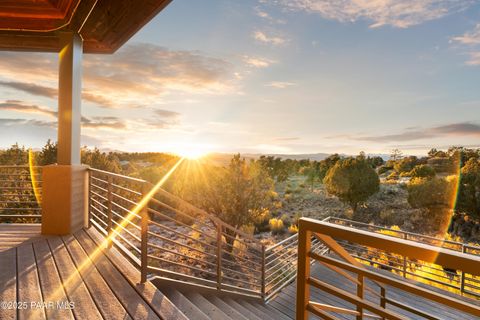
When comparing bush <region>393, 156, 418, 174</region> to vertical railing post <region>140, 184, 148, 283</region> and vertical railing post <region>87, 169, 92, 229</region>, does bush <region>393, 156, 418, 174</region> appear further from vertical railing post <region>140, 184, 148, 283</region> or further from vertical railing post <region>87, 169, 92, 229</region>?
vertical railing post <region>140, 184, 148, 283</region>

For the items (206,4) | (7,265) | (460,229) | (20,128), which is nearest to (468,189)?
(460,229)

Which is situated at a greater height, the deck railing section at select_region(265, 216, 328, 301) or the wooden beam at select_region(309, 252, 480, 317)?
the wooden beam at select_region(309, 252, 480, 317)

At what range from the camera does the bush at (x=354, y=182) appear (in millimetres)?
20766

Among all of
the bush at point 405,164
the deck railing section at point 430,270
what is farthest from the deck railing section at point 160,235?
the bush at point 405,164

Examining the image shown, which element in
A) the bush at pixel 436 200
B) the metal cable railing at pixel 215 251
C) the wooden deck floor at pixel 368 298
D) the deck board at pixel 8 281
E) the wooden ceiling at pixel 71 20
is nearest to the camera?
the deck board at pixel 8 281

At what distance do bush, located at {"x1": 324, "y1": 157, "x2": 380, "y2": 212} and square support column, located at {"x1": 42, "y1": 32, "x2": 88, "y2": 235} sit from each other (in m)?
19.1

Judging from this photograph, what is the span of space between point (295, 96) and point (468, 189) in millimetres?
12110

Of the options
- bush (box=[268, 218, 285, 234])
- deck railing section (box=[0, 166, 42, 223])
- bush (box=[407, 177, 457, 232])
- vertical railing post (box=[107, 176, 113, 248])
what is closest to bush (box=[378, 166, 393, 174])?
bush (box=[407, 177, 457, 232])

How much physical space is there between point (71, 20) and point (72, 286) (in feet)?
12.2

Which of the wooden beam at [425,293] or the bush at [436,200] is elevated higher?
the wooden beam at [425,293]

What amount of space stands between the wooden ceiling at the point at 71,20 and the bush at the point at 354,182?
62.1 feet

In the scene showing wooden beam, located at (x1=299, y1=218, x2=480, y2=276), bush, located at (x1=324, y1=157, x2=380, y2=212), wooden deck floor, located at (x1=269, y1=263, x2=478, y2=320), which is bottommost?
wooden deck floor, located at (x1=269, y1=263, x2=478, y2=320)

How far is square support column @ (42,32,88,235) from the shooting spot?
4.61 metres

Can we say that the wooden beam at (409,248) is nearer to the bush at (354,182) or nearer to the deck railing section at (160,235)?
the deck railing section at (160,235)
